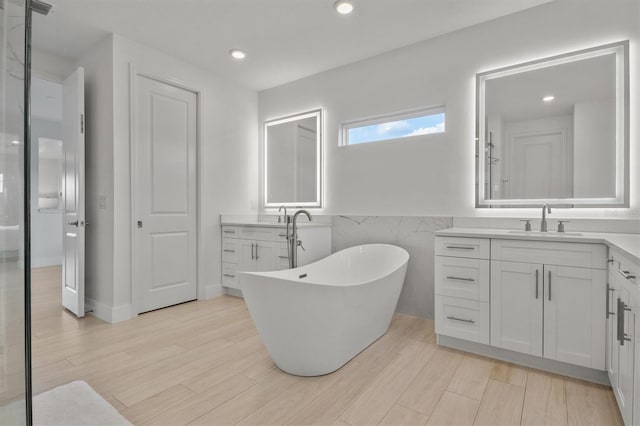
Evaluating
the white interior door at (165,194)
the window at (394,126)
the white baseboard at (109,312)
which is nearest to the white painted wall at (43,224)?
the white baseboard at (109,312)

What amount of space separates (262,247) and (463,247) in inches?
77.9

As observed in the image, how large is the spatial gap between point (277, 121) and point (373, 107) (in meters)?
1.36

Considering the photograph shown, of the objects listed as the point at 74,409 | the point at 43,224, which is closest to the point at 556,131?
the point at 74,409

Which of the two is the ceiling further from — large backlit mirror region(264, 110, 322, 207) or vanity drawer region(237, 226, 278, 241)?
vanity drawer region(237, 226, 278, 241)

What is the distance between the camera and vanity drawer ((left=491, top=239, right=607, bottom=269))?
1.76m

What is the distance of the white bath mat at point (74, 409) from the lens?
142 centimetres

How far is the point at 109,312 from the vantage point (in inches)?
110

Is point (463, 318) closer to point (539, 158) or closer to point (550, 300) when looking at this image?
point (550, 300)

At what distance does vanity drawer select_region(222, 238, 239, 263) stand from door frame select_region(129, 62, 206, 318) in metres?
0.26

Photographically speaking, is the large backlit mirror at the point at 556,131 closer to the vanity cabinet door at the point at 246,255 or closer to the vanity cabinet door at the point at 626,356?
the vanity cabinet door at the point at 626,356

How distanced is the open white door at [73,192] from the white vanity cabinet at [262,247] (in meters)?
1.35

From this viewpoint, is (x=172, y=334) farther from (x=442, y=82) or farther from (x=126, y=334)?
(x=442, y=82)

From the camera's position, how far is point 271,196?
4.10 meters

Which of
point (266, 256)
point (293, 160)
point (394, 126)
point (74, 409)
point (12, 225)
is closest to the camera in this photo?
point (12, 225)
